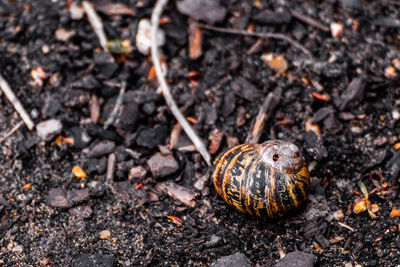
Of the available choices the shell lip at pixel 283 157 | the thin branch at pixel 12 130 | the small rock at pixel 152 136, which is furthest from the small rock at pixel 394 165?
the thin branch at pixel 12 130

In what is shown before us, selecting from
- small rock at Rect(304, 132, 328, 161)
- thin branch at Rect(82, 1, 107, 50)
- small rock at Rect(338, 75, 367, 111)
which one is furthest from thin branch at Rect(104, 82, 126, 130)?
small rock at Rect(338, 75, 367, 111)

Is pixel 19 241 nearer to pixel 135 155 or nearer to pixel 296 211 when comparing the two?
pixel 135 155

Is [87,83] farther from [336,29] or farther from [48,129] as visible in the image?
[336,29]

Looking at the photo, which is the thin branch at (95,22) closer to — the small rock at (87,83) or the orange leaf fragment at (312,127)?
the small rock at (87,83)

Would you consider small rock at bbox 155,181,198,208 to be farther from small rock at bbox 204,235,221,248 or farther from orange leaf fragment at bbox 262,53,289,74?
orange leaf fragment at bbox 262,53,289,74

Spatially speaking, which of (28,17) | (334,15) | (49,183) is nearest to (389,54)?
(334,15)

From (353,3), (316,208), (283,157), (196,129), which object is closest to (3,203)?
(196,129)
